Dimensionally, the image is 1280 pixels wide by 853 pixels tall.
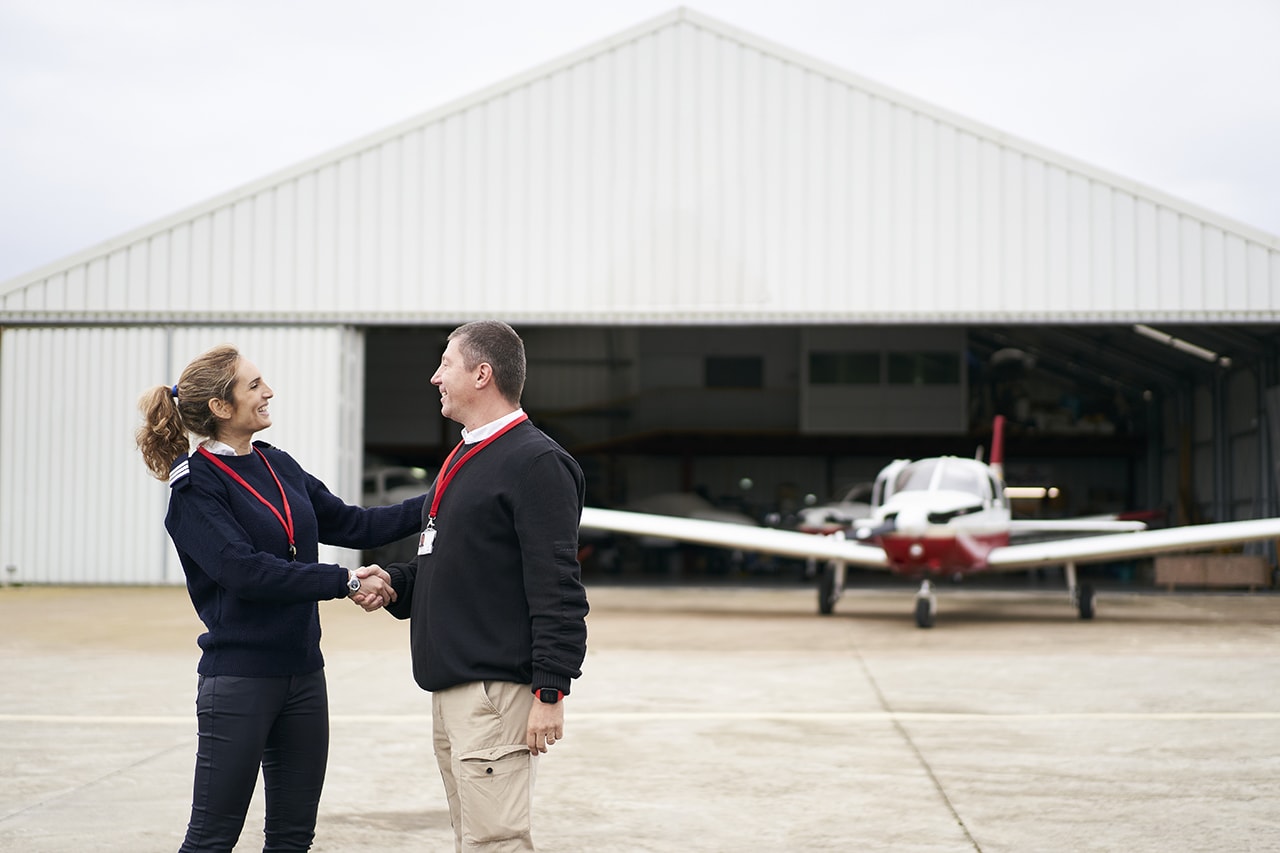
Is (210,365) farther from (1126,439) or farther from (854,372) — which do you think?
(1126,439)

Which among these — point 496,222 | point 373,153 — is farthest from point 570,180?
point 373,153

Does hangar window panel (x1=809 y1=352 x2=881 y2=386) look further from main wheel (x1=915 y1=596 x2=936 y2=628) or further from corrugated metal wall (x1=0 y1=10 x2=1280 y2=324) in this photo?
main wheel (x1=915 y1=596 x2=936 y2=628)

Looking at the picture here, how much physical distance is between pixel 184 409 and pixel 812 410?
92.6 ft

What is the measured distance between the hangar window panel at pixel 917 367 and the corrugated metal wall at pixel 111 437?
1625 centimetres

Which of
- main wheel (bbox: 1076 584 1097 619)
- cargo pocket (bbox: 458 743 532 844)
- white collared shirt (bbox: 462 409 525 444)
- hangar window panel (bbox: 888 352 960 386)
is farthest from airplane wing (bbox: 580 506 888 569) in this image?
hangar window panel (bbox: 888 352 960 386)

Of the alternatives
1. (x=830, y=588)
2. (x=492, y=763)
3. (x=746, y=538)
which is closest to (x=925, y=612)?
(x=830, y=588)

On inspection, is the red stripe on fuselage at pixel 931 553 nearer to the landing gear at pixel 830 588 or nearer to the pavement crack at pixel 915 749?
the landing gear at pixel 830 588

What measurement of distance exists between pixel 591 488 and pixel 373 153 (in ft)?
52.2

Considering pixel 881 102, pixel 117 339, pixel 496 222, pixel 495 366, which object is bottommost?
pixel 495 366

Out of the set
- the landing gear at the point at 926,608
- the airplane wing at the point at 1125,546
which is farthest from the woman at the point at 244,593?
the airplane wing at the point at 1125,546

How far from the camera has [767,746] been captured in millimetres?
5980

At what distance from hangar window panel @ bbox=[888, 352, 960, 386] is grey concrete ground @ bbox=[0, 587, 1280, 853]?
19.1 metres

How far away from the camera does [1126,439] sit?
31.6 m

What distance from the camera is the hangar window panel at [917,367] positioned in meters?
30.6
